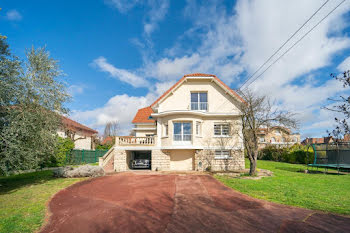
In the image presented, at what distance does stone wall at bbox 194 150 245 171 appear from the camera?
17297 mm

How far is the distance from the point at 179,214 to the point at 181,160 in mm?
11815

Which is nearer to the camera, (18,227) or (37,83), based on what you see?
(18,227)

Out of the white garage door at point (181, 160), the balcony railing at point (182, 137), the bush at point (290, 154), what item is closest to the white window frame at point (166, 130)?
the balcony railing at point (182, 137)

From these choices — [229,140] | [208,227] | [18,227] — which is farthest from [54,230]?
[229,140]

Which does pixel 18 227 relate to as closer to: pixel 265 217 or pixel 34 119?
pixel 34 119

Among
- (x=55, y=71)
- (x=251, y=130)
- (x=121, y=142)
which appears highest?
(x=55, y=71)

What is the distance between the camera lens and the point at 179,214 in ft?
20.2

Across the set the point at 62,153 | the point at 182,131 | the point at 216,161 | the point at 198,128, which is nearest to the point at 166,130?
the point at 182,131

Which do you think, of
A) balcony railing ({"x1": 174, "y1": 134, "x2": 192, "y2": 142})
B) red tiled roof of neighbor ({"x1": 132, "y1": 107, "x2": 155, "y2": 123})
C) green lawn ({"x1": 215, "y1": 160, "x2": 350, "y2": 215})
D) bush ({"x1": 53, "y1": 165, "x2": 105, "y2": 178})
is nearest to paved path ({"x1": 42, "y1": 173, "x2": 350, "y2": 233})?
green lawn ({"x1": 215, "y1": 160, "x2": 350, "y2": 215})

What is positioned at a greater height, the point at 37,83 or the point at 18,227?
the point at 37,83

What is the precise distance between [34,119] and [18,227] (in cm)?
600

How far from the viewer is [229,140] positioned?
17578 mm

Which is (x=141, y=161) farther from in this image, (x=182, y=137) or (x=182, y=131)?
(x=182, y=131)

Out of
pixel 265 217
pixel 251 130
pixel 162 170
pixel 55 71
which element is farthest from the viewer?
pixel 162 170
